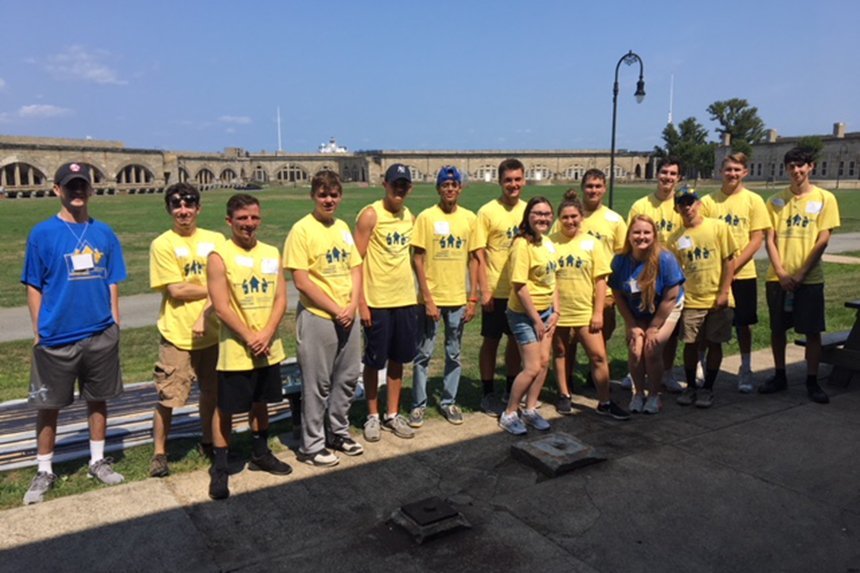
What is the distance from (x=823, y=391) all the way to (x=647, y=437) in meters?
2.11

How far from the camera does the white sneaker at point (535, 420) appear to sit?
506 centimetres

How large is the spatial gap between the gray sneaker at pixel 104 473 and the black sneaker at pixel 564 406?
11.3 ft

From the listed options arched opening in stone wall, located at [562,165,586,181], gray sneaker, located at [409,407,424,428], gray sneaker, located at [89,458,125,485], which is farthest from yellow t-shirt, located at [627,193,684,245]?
arched opening in stone wall, located at [562,165,586,181]

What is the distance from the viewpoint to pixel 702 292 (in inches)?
222

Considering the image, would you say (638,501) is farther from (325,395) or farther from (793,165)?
(793,165)

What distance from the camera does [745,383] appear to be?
604 centimetres

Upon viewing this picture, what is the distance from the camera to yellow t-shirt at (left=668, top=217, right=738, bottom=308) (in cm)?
554

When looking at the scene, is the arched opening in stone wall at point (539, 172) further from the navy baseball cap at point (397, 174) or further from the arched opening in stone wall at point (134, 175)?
the navy baseball cap at point (397, 174)

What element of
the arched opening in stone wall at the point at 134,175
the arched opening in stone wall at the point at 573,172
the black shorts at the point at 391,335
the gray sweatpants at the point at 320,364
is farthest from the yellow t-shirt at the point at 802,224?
the arched opening in stone wall at the point at 573,172

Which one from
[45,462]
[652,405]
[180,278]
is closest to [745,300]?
[652,405]

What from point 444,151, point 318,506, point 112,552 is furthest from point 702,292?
point 444,151

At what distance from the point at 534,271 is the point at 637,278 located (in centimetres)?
100

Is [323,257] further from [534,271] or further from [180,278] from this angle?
[534,271]

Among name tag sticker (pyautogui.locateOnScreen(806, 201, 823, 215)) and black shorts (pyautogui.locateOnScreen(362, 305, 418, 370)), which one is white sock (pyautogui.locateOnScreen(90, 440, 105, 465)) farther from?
name tag sticker (pyautogui.locateOnScreen(806, 201, 823, 215))
